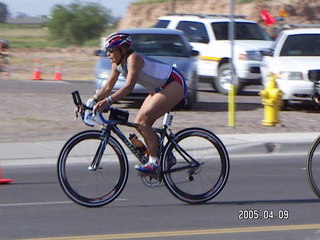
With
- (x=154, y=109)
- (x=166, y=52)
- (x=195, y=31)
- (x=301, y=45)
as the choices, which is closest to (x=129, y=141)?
(x=154, y=109)

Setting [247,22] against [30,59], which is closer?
[247,22]

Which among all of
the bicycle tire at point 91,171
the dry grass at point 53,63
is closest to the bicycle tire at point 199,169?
the bicycle tire at point 91,171

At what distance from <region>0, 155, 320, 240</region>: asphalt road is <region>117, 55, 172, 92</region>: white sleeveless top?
1279mm

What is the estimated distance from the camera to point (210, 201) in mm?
8797

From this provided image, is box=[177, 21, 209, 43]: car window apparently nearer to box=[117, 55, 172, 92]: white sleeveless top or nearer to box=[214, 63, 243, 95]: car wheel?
box=[214, 63, 243, 95]: car wheel

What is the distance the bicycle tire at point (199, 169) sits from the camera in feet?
27.7

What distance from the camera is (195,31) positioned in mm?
22109

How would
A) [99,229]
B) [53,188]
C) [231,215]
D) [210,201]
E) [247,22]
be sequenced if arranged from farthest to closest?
[247,22] → [53,188] → [210,201] → [231,215] → [99,229]

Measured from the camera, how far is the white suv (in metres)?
21.0

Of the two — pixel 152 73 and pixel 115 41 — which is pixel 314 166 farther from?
pixel 115 41

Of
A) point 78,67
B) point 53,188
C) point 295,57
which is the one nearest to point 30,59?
point 78,67

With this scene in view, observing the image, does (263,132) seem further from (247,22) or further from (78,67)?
(78,67)

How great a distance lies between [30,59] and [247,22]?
69.3ft
